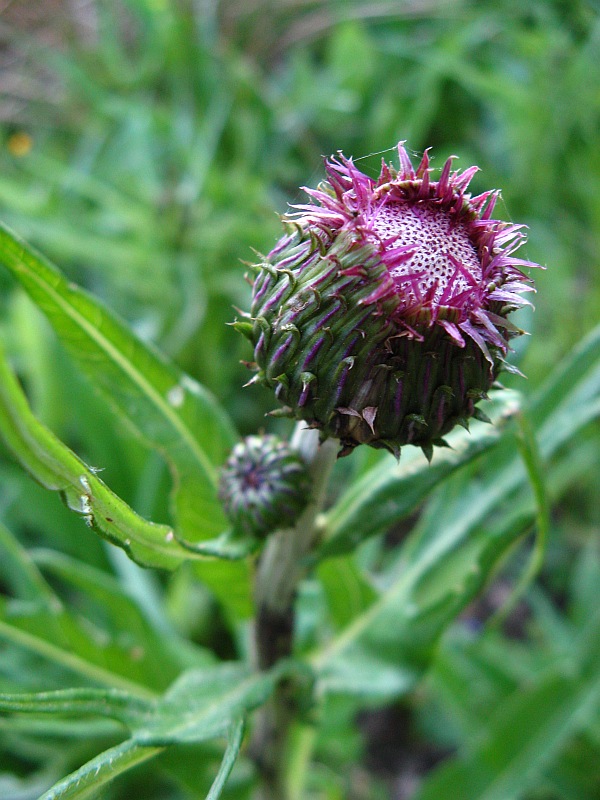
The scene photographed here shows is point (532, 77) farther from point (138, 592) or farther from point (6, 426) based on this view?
point (6, 426)

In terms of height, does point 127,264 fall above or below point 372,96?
below

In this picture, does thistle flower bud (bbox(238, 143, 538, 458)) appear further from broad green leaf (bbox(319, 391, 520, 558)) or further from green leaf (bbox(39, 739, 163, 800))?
green leaf (bbox(39, 739, 163, 800))

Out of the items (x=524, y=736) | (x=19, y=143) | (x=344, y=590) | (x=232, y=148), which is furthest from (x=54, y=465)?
(x=19, y=143)

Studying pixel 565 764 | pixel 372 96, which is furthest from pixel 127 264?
pixel 565 764

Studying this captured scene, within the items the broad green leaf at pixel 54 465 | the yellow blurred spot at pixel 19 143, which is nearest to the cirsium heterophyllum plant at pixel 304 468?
the broad green leaf at pixel 54 465

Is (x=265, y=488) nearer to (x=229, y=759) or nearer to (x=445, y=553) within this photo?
(x=229, y=759)

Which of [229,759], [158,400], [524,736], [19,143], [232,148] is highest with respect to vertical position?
[19,143]
